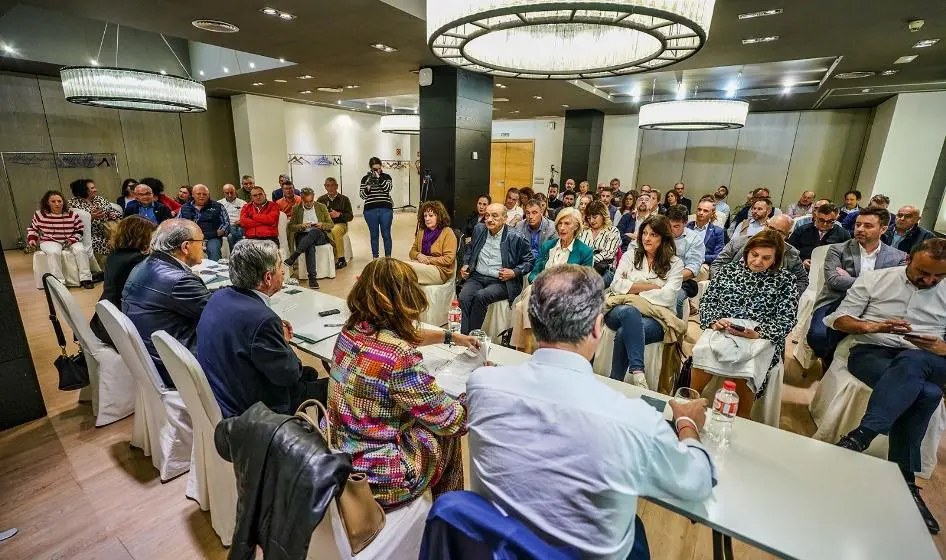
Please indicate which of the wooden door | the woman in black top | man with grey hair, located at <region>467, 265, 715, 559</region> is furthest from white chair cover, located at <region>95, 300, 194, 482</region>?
the wooden door

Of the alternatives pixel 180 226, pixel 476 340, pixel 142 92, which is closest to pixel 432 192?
pixel 142 92

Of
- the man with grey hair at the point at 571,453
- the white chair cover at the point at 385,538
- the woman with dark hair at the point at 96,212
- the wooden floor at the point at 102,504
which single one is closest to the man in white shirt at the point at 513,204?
the wooden floor at the point at 102,504

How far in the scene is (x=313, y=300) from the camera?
3.03 metres

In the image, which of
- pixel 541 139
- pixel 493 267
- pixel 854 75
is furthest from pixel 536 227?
pixel 541 139

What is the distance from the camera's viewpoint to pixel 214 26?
4434 mm

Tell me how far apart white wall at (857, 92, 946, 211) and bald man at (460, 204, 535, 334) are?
285 inches

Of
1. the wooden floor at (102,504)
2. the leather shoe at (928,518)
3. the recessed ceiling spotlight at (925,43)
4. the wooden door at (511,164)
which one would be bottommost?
the wooden floor at (102,504)

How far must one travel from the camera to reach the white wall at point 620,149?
11070 mm

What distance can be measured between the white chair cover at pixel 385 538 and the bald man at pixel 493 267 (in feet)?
7.79

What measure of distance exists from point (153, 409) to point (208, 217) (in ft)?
13.6

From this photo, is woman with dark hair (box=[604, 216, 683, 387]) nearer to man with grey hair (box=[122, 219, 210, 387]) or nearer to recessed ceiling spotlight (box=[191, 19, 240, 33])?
man with grey hair (box=[122, 219, 210, 387])

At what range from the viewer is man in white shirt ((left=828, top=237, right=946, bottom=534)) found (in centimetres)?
224

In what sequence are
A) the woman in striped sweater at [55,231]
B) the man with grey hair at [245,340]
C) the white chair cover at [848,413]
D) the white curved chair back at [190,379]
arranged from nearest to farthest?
the white curved chair back at [190,379]
the man with grey hair at [245,340]
the white chair cover at [848,413]
the woman in striped sweater at [55,231]

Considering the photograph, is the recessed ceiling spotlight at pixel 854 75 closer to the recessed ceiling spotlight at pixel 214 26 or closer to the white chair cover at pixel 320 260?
the white chair cover at pixel 320 260
